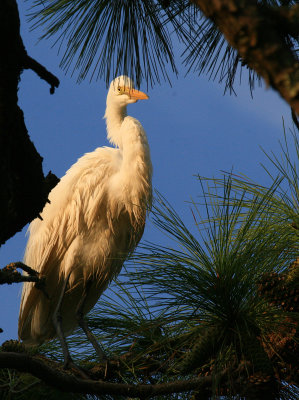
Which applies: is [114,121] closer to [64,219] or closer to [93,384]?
[64,219]

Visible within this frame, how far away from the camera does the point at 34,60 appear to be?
1183 mm

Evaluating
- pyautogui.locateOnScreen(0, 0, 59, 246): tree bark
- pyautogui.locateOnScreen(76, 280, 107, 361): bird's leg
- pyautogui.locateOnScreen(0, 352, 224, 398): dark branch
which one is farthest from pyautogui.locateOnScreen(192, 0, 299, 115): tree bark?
pyautogui.locateOnScreen(76, 280, 107, 361): bird's leg

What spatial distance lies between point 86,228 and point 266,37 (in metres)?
2.94

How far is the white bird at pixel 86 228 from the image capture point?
11.3ft

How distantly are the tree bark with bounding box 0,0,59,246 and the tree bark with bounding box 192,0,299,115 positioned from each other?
54cm

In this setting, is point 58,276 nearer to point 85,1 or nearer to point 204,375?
point 204,375

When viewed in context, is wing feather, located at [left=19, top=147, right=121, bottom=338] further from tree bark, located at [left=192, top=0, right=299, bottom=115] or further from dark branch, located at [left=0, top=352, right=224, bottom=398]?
tree bark, located at [left=192, top=0, right=299, bottom=115]

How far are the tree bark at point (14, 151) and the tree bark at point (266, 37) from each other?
1.77ft

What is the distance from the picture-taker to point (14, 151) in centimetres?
123

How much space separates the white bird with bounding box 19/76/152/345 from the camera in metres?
3.45

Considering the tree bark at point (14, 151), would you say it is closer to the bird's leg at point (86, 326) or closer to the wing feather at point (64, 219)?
the bird's leg at point (86, 326)

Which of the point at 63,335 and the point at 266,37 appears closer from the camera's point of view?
the point at 266,37

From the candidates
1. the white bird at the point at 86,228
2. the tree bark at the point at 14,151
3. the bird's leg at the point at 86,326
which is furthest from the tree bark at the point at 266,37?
the white bird at the point at 86,228

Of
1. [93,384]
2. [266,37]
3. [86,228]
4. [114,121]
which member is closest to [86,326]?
[93,384]
